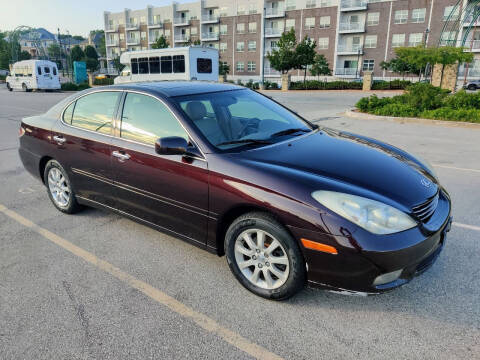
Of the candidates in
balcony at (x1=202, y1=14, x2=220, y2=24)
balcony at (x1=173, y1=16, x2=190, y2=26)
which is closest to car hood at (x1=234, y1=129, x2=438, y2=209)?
balcony at (x1=202, y1=14, x2=220, y2=24)

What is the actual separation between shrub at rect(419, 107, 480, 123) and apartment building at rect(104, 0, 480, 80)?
31801 millimetres

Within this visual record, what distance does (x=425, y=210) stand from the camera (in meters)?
2.77

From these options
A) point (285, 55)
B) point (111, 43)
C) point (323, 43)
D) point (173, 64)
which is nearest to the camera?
point (173, 64)

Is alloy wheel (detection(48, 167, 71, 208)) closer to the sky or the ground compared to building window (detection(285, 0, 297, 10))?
closer to the ground

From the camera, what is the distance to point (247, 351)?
7.96ft

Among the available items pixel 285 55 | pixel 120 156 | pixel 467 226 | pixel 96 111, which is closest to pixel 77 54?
pixel 285 55

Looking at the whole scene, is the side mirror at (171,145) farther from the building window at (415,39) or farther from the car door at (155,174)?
the building window at (415,39)

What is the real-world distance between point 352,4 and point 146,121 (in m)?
58.5

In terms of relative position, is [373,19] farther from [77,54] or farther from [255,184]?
[77,54]

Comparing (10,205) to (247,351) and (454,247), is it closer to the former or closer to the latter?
(247,351)

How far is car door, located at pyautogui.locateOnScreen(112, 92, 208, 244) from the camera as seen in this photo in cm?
316

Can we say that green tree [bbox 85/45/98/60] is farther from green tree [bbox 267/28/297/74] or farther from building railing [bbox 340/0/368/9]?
green tree [bbox 267/28/297/74]

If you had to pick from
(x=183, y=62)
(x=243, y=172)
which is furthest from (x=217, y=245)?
(x=183, y=62)

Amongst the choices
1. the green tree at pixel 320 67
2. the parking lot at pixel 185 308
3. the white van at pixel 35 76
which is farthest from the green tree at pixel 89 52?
the parking lot at pixel 185 308
